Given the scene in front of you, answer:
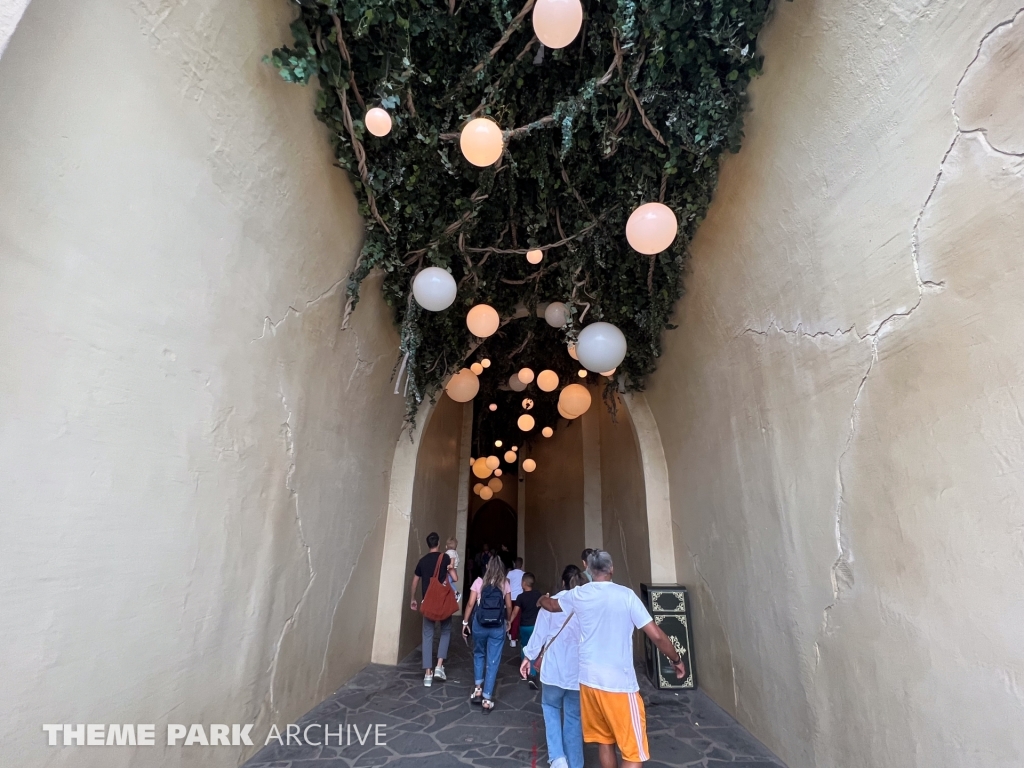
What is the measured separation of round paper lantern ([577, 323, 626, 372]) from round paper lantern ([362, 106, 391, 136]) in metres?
1.68

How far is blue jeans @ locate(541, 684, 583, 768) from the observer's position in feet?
7.84

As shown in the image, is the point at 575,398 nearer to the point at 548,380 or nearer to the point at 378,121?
the point at 548,380

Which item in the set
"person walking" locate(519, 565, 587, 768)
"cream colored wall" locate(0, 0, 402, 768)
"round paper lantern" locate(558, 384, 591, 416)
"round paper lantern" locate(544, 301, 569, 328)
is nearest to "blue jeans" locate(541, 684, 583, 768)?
"person walking" locate(519, 565, 587, 768)

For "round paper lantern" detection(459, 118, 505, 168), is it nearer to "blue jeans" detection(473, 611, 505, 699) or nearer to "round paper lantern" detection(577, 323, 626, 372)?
"round paper lantern" detection(577, 323, 626, 372)

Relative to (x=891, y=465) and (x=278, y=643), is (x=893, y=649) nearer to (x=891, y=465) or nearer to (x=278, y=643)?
(x=891, y=465)

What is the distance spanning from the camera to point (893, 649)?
1790mm

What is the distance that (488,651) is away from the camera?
3.57m

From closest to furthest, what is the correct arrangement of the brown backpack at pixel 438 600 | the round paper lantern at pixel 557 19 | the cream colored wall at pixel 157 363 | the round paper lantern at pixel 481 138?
1. the cream colored wall at pixel 157 363
2. the round paper lantern at pixel 557 19
3. the round paper lantern at pixel 481 138
4. the brown backpack at pixel 438 600

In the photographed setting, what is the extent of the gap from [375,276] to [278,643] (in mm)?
2449

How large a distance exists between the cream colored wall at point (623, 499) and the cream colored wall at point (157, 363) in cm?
325

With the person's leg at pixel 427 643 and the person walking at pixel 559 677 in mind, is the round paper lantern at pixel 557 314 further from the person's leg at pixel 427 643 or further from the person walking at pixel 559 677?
the person's leg at pixel 427 643

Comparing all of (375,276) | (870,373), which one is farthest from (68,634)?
(870,373)

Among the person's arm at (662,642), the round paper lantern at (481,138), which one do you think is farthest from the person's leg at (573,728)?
the round paper lantern at (481,138)

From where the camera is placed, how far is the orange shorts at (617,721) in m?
1.97
